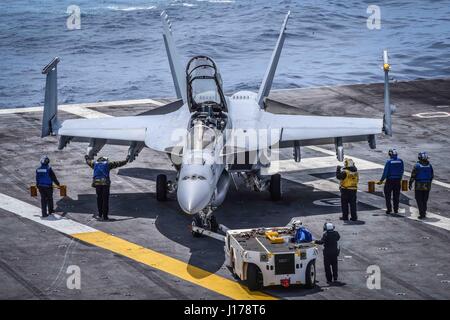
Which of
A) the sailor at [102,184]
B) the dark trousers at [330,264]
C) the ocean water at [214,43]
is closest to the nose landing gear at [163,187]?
the sailor at [102,184]

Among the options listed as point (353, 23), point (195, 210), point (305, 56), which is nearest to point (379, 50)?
point (305, 56)

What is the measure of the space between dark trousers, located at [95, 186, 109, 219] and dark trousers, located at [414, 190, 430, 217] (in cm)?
936

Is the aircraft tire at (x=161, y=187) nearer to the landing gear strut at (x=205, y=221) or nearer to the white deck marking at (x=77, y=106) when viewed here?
the landing gear strut at (x=205, y=221)

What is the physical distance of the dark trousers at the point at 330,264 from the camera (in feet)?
82.4

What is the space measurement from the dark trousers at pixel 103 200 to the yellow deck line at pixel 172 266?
130cm

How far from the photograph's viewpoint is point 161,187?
33.1 m

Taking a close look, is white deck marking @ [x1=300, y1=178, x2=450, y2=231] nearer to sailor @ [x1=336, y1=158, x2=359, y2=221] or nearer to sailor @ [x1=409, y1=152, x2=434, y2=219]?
sailor @ [x1=409, y1=152, x2=434, y2=219]

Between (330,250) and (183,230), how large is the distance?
20.6 feet

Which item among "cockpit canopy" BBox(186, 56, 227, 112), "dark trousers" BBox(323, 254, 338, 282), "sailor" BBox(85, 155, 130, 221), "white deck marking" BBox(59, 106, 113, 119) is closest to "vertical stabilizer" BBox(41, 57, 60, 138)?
"sailor" BBox(85, 155, 130, 221)

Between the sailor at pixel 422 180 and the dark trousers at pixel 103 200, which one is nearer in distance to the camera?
the sailor at pixel 422 180

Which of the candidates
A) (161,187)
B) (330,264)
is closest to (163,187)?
(161,187)

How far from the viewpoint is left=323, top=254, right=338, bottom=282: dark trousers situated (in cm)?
2511
